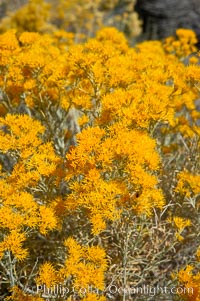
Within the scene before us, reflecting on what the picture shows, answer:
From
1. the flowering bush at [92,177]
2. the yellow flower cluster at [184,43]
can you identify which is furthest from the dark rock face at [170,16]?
the flowering bush at [92,177]

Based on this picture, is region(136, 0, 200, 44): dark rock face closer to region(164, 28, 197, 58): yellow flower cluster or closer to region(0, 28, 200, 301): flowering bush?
region(164, 28, 197, 58): yellow flower cluster

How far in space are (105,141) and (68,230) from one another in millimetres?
972

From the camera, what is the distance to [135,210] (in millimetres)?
2387

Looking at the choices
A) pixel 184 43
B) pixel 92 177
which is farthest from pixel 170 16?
pixel 92 177

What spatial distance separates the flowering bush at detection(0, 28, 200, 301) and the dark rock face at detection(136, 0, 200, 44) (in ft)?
13.5

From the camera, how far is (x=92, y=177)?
233 centimetres

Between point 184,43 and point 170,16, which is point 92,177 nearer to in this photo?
point 184,43

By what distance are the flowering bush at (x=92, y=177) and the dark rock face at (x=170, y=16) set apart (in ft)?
13.5

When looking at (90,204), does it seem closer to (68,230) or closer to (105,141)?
(105,141)

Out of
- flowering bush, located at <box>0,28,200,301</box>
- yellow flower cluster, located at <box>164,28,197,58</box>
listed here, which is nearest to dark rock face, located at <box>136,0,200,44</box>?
yellow flower cluster, located at <box>164,28,197,58</box>

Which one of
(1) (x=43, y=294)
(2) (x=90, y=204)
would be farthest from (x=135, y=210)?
(1) (x=43, y=294)

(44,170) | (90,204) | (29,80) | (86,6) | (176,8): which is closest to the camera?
(90,204)

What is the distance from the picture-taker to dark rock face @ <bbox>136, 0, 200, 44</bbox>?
25.0 feet

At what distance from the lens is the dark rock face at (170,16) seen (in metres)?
7.63
